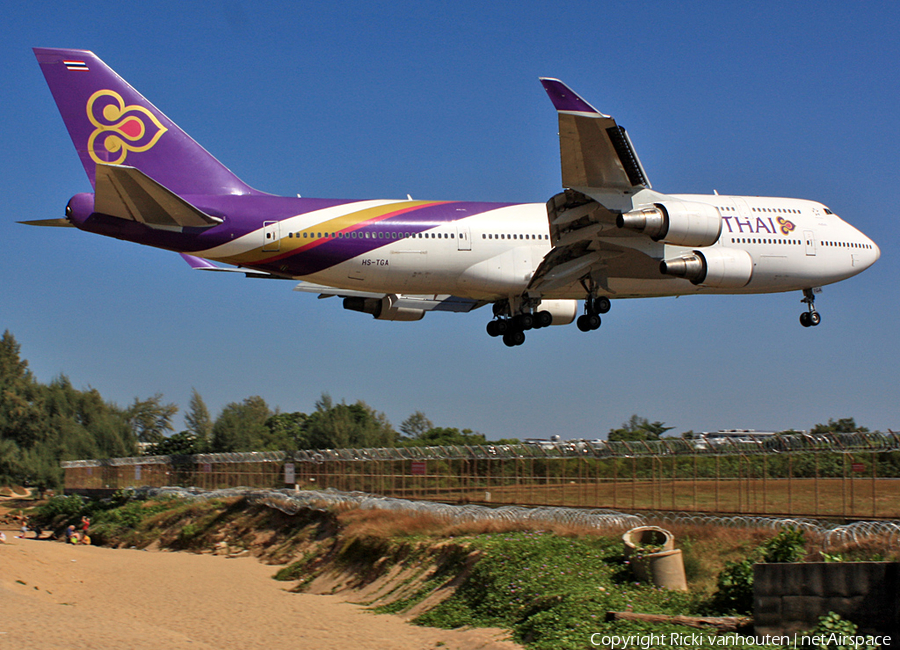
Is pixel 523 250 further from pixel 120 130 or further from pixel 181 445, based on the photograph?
pixel 181 445

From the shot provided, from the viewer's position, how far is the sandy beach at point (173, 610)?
62.7 ft

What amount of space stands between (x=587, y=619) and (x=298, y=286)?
14.5m

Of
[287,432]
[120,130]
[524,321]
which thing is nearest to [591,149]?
[524,321]

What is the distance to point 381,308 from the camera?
2858 cm

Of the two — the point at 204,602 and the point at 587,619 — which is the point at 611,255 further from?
the point at 204,602

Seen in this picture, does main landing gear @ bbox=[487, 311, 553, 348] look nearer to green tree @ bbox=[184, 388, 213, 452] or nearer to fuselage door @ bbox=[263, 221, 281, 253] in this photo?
fuselage door @ bbox=[263, 221, 281, 253]

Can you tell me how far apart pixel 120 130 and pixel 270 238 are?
18.6ft

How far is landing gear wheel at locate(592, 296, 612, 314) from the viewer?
81.6 ft

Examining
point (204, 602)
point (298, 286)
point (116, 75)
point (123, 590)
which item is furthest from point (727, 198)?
point (123, 590)

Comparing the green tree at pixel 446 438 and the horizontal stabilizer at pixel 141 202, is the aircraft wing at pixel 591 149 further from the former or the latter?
the green tree at pixel 446 438

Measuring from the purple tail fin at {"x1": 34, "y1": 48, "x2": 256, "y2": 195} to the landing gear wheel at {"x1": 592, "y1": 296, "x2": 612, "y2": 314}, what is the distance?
1002cm

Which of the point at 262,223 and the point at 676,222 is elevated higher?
the point at 262,223

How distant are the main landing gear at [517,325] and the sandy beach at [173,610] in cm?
883

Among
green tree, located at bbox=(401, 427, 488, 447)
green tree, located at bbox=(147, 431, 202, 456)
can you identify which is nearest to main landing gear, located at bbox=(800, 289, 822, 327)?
green tree, located at bbox=(401, 427, 488, 447)
